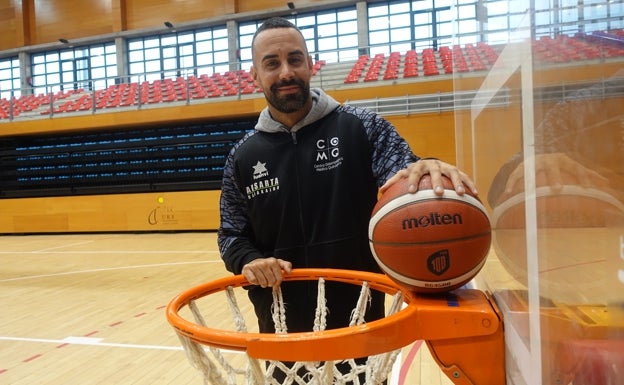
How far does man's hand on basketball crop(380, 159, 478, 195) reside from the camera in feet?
2.38

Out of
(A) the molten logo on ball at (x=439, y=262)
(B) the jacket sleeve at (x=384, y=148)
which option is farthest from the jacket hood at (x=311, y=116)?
(A) the molten logo on ball at (x=439, y=262)

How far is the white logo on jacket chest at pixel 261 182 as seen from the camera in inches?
49.2

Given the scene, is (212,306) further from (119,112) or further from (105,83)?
(105,83)

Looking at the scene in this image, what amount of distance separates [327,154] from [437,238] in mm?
575

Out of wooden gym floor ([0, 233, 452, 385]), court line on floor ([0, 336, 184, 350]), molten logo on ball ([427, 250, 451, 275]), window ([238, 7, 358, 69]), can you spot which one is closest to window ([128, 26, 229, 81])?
window ([238, 7, 358, 69])

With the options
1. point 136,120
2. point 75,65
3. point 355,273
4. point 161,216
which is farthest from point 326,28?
point 355,273

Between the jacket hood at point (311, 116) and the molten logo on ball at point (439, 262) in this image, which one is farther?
the jacket hood at point (311, 116)

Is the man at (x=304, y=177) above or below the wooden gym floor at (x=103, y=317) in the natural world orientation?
above

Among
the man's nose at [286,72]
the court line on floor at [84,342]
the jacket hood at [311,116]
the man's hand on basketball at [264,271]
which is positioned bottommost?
the court line on floor at [84,342]

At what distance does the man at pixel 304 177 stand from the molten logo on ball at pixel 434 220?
1.48 feet

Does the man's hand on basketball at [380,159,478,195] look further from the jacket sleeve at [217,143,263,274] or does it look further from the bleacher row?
the bleacher row

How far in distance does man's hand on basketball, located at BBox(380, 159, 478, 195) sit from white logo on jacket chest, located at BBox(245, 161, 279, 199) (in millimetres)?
503

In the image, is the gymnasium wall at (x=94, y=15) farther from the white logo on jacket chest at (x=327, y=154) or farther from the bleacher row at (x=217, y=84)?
the white logo on jacket chest at (x=327, y=154)

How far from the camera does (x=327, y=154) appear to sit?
1236 millimetres
